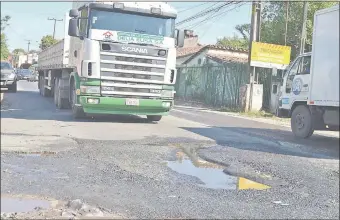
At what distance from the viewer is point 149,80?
8188mm

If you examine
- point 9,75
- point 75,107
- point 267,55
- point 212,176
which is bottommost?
point 212,176

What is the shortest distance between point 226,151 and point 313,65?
5.63 metres

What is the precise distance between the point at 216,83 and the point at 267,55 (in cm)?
506

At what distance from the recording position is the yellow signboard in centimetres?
1697

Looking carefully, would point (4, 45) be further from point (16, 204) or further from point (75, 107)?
point (75, 107)

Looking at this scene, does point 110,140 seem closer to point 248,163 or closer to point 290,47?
point 248,163

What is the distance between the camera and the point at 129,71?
7.95 metres

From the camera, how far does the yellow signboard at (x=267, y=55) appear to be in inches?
668

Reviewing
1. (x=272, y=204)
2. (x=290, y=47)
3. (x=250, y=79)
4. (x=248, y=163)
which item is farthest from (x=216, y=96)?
(x=272, y=204)

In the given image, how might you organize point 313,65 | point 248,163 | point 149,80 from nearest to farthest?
1. point 313,65
2. point 248,163
3. point 149,80

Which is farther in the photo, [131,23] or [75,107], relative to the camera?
[75,107]

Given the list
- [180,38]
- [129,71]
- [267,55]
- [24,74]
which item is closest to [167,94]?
[129,71]

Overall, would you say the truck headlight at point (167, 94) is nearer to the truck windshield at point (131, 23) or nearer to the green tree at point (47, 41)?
the truck windshield at point (131, 23)

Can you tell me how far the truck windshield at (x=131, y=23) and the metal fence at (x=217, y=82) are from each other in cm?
1059
